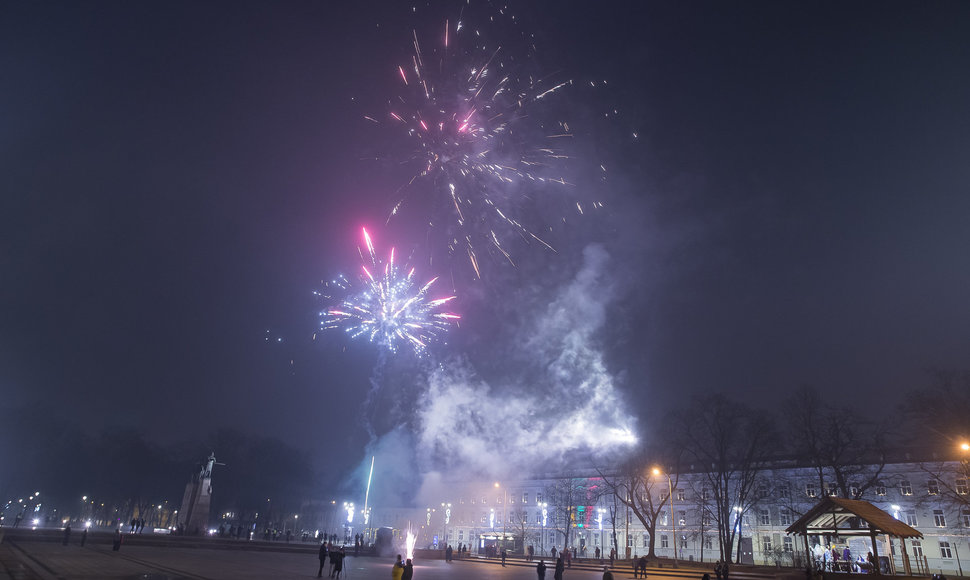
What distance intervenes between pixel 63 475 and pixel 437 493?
54831 mm

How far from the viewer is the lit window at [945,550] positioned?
50.3 metres

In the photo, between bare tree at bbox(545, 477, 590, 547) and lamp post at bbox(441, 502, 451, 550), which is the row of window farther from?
bare tree at bbox(545, 477, 590, 547)

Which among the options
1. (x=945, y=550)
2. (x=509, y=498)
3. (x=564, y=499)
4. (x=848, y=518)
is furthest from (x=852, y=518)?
(x=509, y=498)

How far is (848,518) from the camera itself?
23.3 metres

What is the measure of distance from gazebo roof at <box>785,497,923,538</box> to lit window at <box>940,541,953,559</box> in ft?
128

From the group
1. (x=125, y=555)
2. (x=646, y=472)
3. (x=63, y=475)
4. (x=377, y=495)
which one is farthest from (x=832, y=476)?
(x=63, y=475)

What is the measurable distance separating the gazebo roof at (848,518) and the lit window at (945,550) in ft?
128

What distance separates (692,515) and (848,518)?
48580 mm

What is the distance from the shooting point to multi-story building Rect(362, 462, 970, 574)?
49.8 metres

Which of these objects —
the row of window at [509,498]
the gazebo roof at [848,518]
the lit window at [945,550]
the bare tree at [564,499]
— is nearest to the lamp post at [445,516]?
the row of window at [509,498]

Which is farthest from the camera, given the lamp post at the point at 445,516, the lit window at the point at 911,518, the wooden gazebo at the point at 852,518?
the lamp post at the point at 445,516

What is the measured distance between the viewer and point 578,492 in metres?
73.7

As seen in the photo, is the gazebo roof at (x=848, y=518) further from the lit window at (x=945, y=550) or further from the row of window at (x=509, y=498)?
the row of window at (x=509, y=498)

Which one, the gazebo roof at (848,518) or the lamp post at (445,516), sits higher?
the gazebo roof at (848,518)
